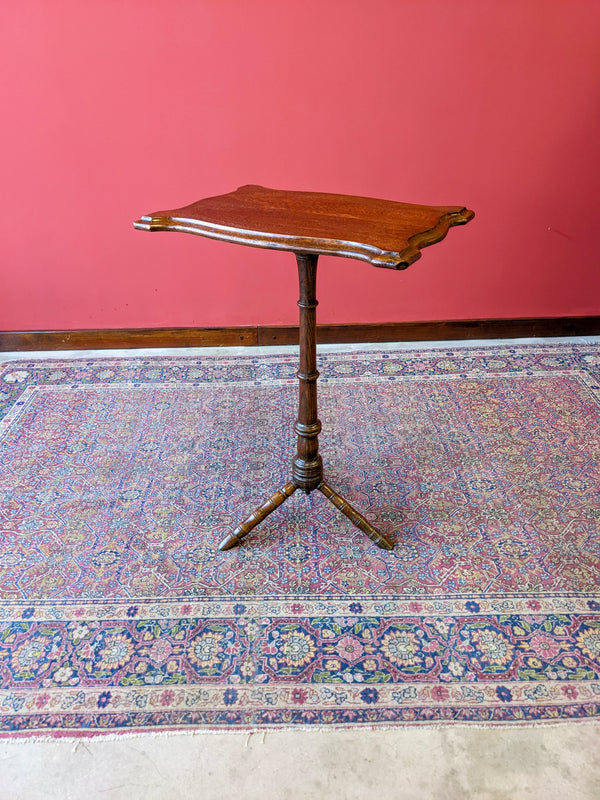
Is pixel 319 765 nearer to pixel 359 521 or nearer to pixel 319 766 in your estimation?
pixel 319 766

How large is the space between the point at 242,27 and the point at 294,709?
2839 millimetres

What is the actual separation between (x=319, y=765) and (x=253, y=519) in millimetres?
803

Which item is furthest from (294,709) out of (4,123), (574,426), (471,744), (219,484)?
(4,123)

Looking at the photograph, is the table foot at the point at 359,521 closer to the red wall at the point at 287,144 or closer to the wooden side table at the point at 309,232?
the wooden side table at the point at 309,232

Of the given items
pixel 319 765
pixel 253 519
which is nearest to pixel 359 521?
pixel 253 519

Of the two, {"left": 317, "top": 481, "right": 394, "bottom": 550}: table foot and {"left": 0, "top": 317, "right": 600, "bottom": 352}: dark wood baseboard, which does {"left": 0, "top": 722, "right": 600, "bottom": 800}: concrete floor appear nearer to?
{"left": 317, "top": 481, "right": 394, "bottom": 550}: table foot

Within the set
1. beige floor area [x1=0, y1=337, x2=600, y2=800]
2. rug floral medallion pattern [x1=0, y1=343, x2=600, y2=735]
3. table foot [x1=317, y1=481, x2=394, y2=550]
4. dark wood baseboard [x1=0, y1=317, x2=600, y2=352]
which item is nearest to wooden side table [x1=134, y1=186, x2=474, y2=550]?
table foot [x1=317, y1=481, x2=394, y2=550]

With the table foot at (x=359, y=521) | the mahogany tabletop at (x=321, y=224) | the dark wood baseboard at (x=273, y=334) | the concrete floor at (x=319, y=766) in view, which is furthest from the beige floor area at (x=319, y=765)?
the dark wood baseboard at (x=273, y=334)

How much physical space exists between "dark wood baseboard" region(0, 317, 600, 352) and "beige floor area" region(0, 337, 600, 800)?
231 cm

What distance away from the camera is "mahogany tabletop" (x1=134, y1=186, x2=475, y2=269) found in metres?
1.50

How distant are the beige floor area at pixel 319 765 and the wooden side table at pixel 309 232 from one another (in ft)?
2.19

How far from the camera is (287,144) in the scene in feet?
10.4

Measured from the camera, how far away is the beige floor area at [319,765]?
1.43 meters

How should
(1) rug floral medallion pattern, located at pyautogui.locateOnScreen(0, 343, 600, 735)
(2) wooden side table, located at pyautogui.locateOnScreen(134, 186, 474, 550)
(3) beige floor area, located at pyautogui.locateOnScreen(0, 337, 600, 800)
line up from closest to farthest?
(3) beige floor area, located at pyautogui.locateOnScreen(0, 337, 600, 800), (2) wooden side table, located at pyautogui.locateOnScreen(134, 186, 474, 550), (1) rug floral medallion pattern, located at pyautogui.locateOnScreen(0, 343, 600, 735)
